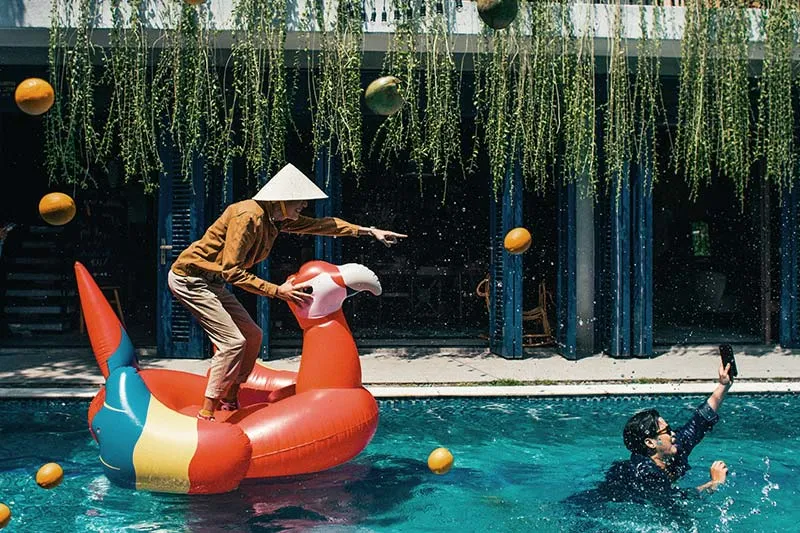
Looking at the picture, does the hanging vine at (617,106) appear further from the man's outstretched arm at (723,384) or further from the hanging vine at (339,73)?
the man's outstretched arm at (723,384)

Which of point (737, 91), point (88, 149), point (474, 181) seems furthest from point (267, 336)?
point (737, 91)

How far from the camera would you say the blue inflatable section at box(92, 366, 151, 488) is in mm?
5832

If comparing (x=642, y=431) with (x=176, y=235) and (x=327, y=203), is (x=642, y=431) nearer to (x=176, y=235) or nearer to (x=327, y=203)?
(x=327, y=203)

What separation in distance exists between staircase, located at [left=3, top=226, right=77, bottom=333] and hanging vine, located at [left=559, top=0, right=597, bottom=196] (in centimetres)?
721

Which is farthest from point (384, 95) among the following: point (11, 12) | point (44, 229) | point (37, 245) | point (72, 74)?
point (44, 229)

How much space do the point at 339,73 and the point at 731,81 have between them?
423 centimetres

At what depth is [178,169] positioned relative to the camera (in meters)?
10.8

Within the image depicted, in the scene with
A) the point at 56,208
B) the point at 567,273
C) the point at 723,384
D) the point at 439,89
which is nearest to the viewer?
the point at 723,384

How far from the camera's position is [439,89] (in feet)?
34.1

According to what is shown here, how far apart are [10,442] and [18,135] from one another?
866cm

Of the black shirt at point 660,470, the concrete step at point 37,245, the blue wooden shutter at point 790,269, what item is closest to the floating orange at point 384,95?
the black shirt at point 660,470

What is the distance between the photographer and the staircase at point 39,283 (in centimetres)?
1312

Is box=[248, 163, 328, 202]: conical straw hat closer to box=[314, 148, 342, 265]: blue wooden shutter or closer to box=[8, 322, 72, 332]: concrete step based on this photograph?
box=[314, 148, 342, 265]: blue wooden shutter

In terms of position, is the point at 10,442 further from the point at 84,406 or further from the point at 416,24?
the point at 416,24
